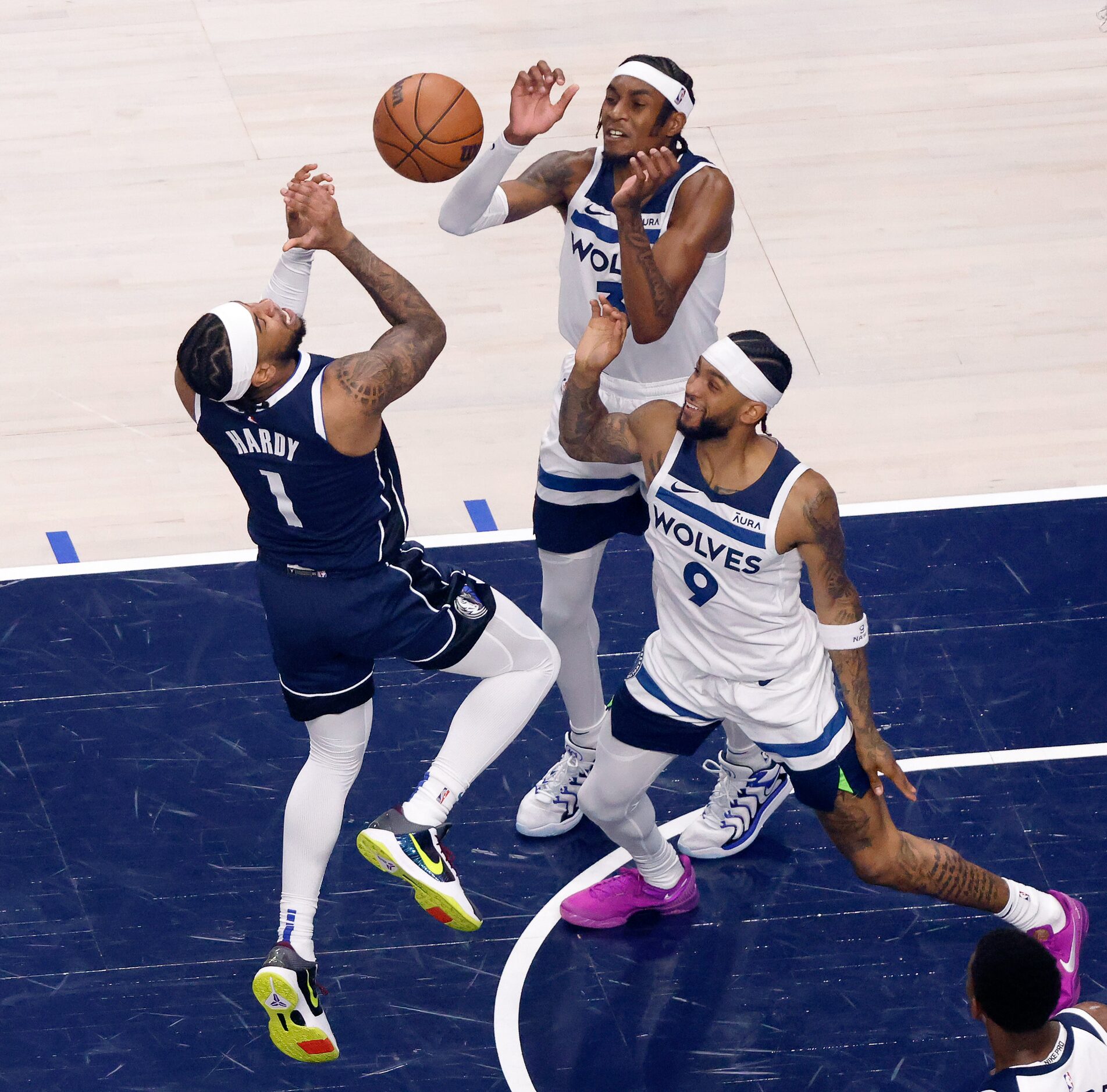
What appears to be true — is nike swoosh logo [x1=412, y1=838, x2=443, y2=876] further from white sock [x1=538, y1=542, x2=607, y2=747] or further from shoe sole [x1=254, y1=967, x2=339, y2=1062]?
white sock [x1=538, y1=542, x2=607, y2=747]

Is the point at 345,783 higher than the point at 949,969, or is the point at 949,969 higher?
the point at 345,783

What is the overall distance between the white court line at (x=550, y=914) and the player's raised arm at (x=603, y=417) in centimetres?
192

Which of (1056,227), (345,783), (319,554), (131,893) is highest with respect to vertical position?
(319,554)

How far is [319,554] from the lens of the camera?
6.04 m

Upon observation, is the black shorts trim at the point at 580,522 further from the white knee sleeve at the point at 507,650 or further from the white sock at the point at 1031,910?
the white sock at the point at 1031,910

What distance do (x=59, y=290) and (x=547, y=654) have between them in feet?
19.2

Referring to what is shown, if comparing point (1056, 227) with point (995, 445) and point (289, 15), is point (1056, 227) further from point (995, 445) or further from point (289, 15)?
point (289, 15)

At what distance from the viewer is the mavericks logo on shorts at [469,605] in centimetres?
623

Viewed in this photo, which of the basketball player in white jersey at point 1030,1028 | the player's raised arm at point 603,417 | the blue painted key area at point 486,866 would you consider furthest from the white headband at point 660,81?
the basketball player in white jersey at point 1030,1028

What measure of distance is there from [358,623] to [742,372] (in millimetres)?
1583

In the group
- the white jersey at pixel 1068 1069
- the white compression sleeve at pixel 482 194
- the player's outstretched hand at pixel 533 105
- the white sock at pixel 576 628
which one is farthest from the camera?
the white sock at pixel 576 628

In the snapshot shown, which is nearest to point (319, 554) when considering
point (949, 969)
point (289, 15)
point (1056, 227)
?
point (949, 969)

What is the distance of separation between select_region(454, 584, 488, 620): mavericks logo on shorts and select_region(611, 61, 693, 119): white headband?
1957 millimetres

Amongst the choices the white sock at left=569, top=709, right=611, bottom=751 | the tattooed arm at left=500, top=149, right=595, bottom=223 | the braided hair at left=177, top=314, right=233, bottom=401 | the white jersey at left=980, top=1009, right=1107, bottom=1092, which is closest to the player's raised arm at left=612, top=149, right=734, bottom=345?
the tattooed arm at left=500, top=149, right=595, bottom=223
